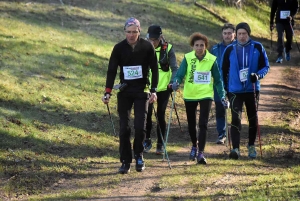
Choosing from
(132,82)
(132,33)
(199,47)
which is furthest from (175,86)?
(132,33)

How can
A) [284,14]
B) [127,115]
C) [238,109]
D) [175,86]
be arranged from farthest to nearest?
[284,14], [238,109], [175,86], [127,115]

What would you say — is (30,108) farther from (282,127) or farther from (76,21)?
(76,21)

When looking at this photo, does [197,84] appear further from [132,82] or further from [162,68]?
[132,82]

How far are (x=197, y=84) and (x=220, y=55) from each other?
1984 millimetres

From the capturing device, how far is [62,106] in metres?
13.4

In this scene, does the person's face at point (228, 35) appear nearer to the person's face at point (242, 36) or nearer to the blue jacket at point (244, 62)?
the blue jacket at point (244, 62)

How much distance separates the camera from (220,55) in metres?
12.1

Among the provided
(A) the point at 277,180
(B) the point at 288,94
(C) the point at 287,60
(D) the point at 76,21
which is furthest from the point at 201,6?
(A) the point at 277,180

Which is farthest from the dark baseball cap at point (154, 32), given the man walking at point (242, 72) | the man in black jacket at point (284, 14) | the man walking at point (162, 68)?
the man in black jacket at point (284, 14)

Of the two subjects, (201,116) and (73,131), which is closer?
(201,116)

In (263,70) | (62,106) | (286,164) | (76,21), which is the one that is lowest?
(286,164)

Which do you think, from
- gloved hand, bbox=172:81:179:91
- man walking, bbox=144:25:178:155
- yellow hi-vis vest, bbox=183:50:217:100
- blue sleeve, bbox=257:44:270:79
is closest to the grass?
man walking, bbox=144:25:178:155

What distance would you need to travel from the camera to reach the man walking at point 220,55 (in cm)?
1177

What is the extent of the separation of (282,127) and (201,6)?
16.1m
